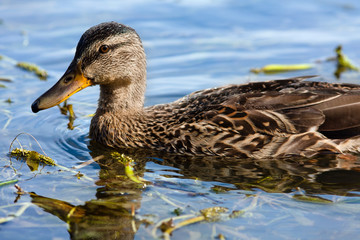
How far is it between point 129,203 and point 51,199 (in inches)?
38.3

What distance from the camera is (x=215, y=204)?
7254 mm

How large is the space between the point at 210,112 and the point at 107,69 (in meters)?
1.68

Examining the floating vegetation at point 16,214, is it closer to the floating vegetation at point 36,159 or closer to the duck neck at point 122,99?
the floating vegetation at point 36,159

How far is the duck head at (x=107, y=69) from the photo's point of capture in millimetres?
8719

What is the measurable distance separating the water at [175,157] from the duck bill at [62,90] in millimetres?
814

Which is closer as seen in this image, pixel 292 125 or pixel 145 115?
pixel 292 125

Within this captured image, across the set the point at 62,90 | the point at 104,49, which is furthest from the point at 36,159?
the point at 104,49

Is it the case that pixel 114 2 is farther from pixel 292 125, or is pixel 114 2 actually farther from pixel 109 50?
pixel 292 125

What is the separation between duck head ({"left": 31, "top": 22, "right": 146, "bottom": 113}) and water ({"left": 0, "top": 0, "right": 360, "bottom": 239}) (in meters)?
0.89

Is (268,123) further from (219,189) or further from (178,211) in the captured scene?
(178,211)

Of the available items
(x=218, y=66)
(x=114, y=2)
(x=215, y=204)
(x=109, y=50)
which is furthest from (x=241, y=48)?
(x=215, y=204)

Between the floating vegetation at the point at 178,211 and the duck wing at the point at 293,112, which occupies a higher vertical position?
the duck wing at the point at 293,112

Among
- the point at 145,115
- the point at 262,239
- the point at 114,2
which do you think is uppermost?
the point at 114,2

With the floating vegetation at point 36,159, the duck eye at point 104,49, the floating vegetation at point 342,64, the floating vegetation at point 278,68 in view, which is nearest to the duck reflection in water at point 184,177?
the floating vegetation at point 36,159
